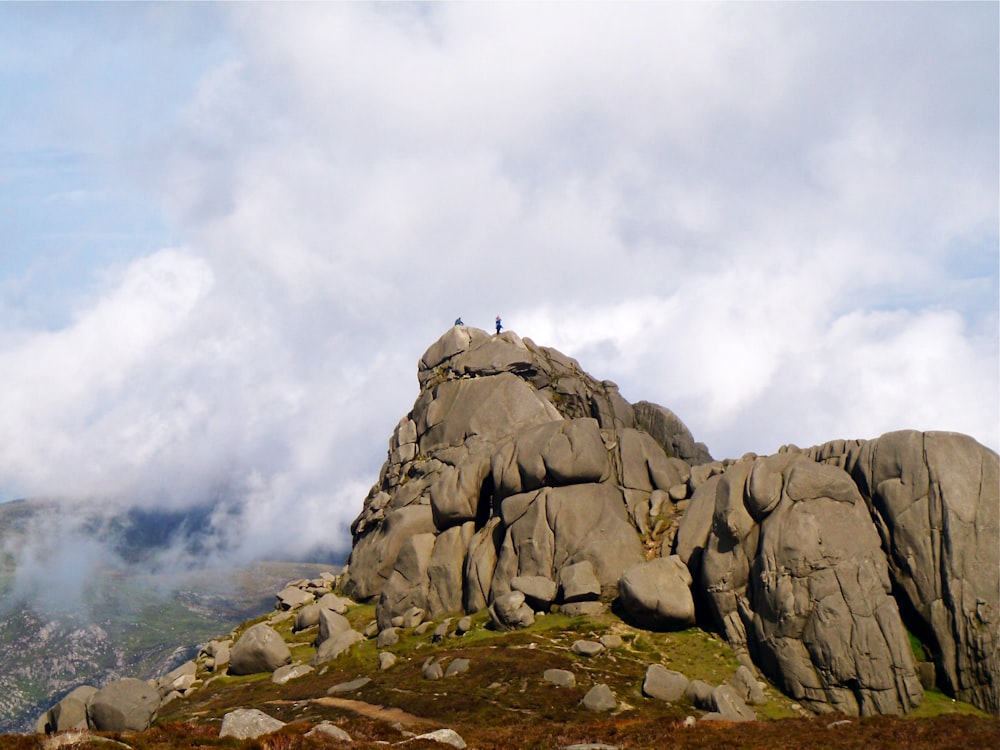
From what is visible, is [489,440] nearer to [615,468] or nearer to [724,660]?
[615,468]

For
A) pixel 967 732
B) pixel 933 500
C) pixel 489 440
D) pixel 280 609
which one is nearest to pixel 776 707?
pixel 967 732

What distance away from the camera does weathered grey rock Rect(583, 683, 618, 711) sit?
4581 cm

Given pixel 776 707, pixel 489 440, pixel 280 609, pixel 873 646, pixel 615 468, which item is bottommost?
pixel 776 707

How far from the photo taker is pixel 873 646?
5338 centimetres

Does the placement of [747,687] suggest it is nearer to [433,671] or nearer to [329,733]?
[433,671]

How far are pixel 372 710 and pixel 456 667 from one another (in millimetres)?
8840

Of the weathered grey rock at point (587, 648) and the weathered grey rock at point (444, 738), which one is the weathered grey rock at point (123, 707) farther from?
the weathered grey rock at point (587, 648)

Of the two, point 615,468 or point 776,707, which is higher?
point 615,468

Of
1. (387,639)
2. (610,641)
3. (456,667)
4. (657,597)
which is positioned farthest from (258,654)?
(657,597)

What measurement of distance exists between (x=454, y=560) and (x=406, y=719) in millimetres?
32861

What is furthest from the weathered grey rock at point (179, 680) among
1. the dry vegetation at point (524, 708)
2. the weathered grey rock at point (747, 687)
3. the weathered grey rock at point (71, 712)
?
the weathered grey rock at point (747, 687)

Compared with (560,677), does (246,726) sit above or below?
above

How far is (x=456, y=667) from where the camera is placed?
5478 cm

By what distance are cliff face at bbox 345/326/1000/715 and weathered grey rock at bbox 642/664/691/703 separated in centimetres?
1040
